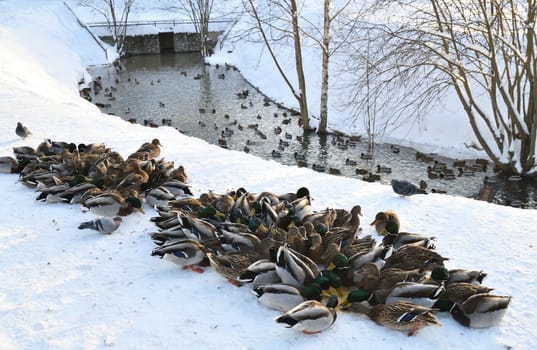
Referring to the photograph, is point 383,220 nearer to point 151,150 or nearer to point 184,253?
point 184,253

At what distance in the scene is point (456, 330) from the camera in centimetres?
369

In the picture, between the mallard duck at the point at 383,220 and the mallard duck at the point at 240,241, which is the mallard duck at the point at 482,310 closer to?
the mallard duck at the point at 383,220

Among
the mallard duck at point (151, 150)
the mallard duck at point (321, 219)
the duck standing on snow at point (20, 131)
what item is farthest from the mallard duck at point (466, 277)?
the duck standing on snow at point (20, 131)

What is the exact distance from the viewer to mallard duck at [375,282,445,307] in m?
3.77

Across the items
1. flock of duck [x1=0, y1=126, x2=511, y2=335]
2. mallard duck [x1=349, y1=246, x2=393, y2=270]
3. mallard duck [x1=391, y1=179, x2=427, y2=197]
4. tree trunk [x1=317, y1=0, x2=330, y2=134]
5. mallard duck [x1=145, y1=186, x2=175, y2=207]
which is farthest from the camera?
tree trunk [x1=317, y1=0, x2=330, y2=134]

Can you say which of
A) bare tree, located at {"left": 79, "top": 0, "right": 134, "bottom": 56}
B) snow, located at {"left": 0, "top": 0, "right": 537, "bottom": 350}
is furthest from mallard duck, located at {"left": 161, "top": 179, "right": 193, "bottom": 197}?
bare tree, located at {"left": 79, "top": 0, "right": 134, "bottom": 56}

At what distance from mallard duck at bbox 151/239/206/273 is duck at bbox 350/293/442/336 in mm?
1800

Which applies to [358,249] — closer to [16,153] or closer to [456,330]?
[456,330]

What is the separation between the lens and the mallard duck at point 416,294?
12.4 ft

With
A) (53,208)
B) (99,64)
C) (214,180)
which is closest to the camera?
(53,208)

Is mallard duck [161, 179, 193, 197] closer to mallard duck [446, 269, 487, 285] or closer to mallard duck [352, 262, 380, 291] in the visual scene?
mallard duck [352, 262, 380, 291]

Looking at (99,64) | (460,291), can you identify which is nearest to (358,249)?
(460,291)

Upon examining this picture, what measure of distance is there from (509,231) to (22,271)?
546cm

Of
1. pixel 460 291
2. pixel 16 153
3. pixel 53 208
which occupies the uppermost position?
pixel 16 153
